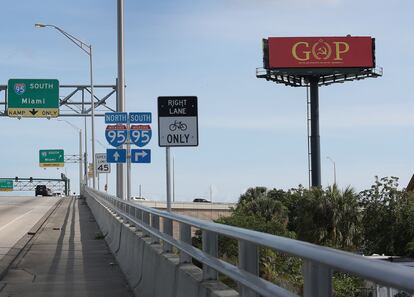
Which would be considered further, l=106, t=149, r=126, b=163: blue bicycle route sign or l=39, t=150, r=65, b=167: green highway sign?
l=39, t=150, r=65, b=167: green highway sign

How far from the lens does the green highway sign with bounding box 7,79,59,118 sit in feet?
143

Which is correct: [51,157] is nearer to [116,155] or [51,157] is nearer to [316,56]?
[316,56]

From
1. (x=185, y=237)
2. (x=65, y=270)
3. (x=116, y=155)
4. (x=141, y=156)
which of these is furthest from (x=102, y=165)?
(x=185, y=237)

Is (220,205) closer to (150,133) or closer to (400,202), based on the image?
(400,202)

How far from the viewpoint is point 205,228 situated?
652 centimetres

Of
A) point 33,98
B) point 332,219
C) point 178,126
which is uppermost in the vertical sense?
point 33,98

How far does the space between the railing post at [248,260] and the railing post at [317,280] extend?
48.2 inches

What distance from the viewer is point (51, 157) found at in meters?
97.7

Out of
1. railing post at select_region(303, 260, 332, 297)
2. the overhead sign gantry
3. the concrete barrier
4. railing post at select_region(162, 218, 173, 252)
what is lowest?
the concrete barrier

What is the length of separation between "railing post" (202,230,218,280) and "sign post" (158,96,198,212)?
17.8ft

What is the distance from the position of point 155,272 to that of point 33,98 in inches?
1431

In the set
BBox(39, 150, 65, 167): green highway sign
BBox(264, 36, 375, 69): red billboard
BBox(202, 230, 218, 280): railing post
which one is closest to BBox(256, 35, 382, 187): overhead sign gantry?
BBox(264, 36, 375, 69): red billboard

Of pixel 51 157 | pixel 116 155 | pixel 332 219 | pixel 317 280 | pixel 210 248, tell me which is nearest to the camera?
pixel 317 280

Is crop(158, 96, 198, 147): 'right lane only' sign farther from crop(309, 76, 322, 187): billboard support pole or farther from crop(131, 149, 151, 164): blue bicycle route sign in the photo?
crop(309, 76, 322, 187): billboard support pole
